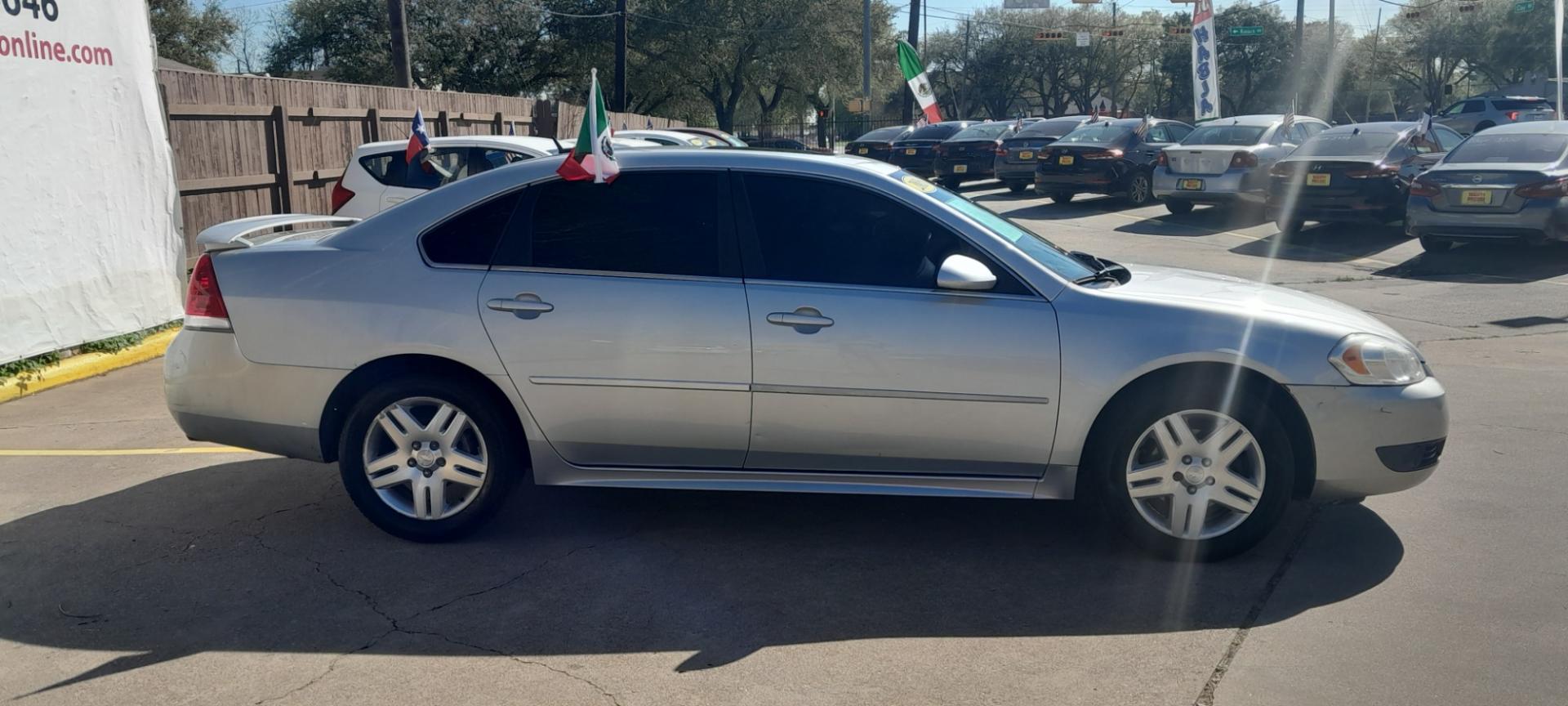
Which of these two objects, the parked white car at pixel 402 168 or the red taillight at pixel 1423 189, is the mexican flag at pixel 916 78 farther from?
the parked white car at pixel 402 168

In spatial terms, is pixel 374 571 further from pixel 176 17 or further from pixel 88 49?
pixel 176 17

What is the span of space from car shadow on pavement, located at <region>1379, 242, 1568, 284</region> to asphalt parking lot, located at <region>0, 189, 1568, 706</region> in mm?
7389

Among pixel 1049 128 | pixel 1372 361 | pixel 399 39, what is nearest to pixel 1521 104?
pixel 1049 128

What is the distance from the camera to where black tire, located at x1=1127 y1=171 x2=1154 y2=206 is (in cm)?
2122

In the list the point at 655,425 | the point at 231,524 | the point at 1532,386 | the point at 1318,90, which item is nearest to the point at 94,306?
the point at 231,524

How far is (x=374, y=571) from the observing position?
470cm

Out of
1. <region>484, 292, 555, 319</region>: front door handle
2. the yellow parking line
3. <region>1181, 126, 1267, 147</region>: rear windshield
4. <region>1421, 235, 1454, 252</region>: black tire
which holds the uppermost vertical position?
<region>1181, 126, 1267, 147</region>: rear windshield

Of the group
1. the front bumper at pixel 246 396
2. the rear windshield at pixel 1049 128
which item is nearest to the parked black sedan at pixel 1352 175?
the rear windshield at pixel 1049 128

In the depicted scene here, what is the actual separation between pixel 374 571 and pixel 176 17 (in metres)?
42.9

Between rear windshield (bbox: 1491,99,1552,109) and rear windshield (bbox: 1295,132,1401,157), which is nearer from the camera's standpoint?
rear windshield (bbox: 1295,132,1401,157)

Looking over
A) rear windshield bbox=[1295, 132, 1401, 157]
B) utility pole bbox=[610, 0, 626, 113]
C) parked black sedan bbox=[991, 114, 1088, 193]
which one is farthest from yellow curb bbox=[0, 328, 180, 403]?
utility pole bbox=[610, 0, 626, 113]

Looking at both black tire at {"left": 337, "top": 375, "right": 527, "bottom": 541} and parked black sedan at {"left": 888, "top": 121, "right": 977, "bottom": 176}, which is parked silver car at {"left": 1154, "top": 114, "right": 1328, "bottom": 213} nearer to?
parked black sedan at {"left": 888, "top": 121, "right": 977, "bottom": 176}

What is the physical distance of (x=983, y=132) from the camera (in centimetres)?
2672

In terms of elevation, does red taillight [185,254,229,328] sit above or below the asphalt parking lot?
above
